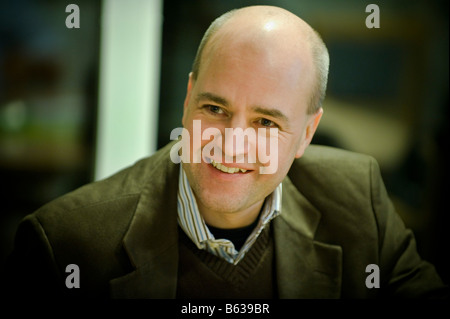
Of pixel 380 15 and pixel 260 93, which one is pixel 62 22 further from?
pixel 380 15

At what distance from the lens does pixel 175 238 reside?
1.16 m

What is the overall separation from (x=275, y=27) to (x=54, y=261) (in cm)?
85

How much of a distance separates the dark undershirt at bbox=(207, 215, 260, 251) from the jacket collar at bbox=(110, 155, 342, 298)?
0.09 m

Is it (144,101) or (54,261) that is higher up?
(144,101)

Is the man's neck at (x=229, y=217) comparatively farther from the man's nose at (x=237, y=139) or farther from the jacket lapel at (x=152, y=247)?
the man's nose at (x=237, y=139)

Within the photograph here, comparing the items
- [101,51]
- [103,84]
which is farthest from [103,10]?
[103,84]

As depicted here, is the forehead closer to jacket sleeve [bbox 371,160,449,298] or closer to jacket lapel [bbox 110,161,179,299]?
jacket lapel [bbox 110,161,179,299]

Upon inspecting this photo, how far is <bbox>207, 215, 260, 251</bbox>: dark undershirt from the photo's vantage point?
4.16ft

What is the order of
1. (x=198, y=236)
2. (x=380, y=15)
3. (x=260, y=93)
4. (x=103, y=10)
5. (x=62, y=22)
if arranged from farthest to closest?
(x=103, y=10)
(x=62, y=22)
(x=380, y=15)
(x=198, y=236)
(x=260, y=93)

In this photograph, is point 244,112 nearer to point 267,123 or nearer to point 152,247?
point 267,123

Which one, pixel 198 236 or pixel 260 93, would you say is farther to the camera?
pixel 198 236

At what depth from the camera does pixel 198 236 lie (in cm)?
116

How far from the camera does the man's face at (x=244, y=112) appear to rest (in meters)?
1.04
